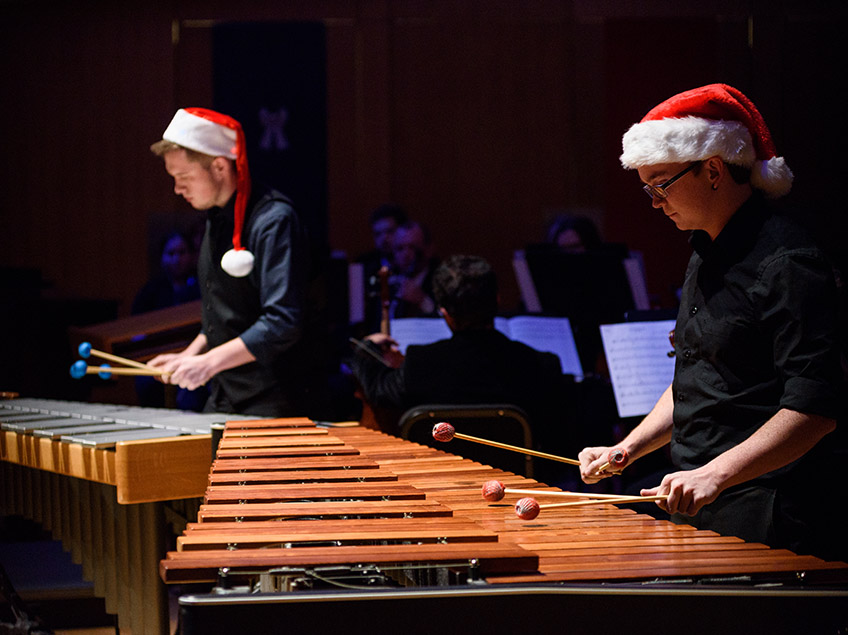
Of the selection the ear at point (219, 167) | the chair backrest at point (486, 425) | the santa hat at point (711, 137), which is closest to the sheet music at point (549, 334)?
the chair backrest at point (486, 425)

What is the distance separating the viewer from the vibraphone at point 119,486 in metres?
2.78

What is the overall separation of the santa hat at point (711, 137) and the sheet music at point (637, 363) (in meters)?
1.69

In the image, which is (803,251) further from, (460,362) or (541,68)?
(541,68)

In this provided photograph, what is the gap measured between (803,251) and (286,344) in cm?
173

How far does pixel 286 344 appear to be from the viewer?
3.17m

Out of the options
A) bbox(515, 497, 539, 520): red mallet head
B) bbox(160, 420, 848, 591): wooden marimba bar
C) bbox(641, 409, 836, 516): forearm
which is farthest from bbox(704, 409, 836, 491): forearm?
bbox(515, 497, 539, 520): red mallet head

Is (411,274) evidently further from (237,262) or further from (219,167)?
(237,262)

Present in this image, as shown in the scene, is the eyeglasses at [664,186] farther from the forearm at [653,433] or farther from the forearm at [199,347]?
the forearm at [199,347]

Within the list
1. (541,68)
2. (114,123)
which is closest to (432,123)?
(541,68)

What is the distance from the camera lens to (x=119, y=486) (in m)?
2.74

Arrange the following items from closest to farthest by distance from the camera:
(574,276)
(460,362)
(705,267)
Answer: (705,267) → (460,362) → (574,276)

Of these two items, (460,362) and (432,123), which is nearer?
(460,362)

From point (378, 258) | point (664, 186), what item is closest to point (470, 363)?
point (664, 186)

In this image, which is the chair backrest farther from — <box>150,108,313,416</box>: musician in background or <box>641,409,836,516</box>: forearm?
<box>641,409,836,516</box>: forearm
